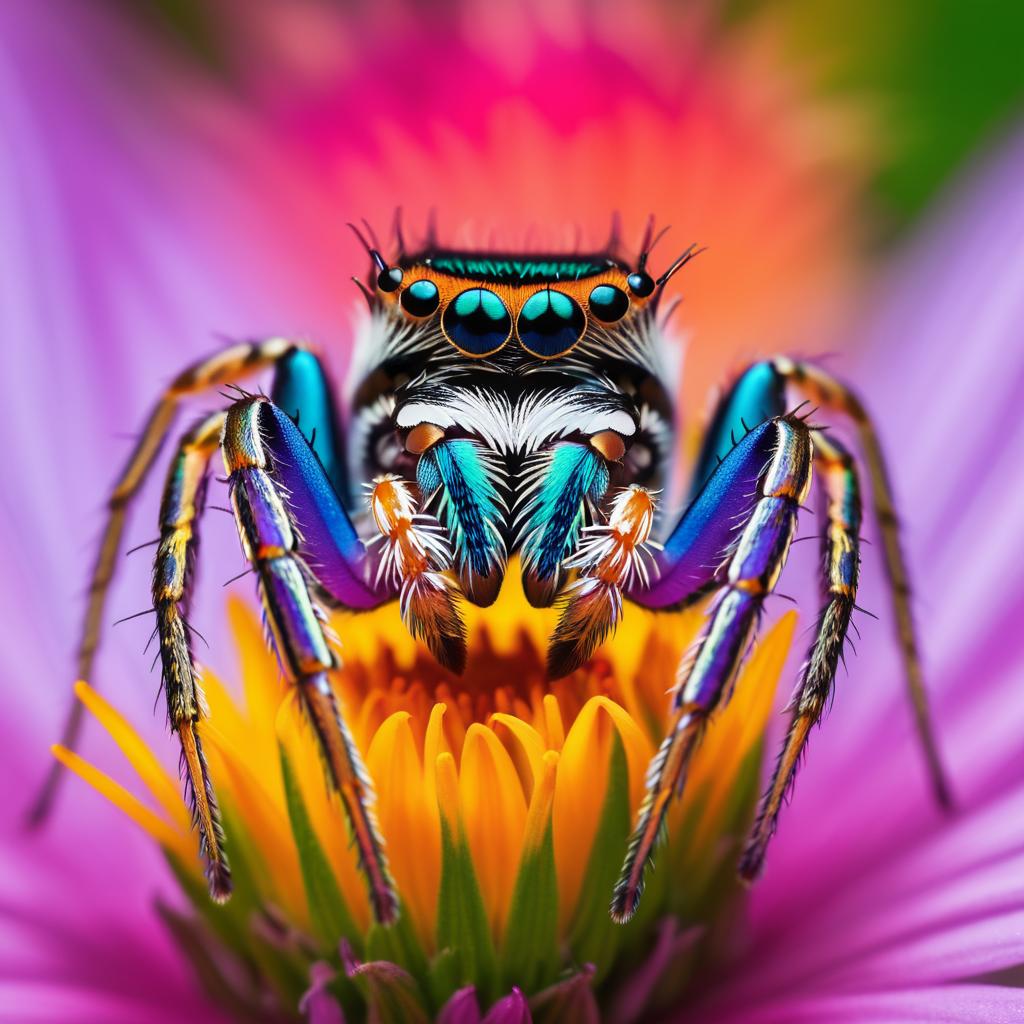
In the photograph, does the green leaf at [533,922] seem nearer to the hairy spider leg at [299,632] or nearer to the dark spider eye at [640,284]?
the hairy spider leg at [299,632]

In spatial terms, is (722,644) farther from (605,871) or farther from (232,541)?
(232,541)

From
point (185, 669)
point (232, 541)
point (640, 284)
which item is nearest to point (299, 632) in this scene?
point (185, 669)

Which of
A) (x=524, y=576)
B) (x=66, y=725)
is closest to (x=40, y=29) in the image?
(x=66, y=725)

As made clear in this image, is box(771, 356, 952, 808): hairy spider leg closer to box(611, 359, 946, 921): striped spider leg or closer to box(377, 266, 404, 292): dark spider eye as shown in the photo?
box(611, 359, 946, 921): striped spider leg

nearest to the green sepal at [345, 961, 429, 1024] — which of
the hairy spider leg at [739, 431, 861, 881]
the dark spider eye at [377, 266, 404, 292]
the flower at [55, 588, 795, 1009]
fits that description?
the flower at [55, 588, 795, 1009]

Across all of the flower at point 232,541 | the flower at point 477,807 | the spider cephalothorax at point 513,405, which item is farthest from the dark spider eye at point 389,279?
the flower at point 232,541
